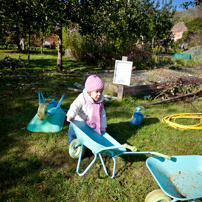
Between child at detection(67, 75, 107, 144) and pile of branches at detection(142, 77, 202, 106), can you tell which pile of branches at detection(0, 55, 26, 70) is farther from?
child at detection(67, 75, 107, 144)

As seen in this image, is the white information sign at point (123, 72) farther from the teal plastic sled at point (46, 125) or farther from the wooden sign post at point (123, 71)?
the teal plastic sled at point (46, 125)

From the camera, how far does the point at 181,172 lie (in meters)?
2.14

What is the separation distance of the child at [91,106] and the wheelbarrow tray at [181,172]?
1.00 m

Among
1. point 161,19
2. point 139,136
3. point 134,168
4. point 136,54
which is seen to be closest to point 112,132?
point 139,136

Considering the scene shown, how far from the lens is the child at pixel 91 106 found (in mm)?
2475

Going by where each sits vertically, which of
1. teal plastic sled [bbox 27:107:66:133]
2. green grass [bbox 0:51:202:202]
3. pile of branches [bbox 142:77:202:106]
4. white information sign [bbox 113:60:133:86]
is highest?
white information sign [bbox 113:60:133:86]

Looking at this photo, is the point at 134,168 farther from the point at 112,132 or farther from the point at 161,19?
the point at 161,19

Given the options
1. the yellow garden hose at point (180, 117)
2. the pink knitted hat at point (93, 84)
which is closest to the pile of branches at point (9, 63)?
the pink knitted hat at point (93, 84)

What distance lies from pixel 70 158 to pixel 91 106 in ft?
2.88

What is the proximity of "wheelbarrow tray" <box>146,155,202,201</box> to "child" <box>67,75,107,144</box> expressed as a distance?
100 centimetres

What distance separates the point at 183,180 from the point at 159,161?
400 mm

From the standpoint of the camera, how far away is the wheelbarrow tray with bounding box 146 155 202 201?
199 centimetres

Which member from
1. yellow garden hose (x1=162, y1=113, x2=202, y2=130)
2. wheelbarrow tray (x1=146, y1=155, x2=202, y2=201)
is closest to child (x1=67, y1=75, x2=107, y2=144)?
wheelbarrow tray (x1=146, y1=155, x2=202, y2=201)

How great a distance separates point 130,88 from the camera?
16.9 ft
